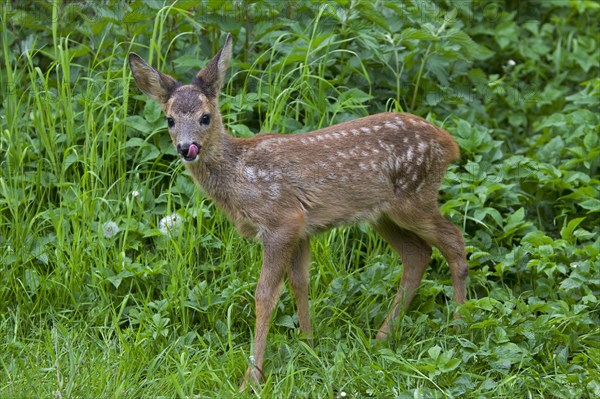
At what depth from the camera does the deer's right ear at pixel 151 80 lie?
17.6 feet

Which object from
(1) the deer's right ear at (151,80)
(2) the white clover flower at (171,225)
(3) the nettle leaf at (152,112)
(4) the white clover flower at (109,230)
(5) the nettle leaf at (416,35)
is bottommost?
(4) the white clover flower at (109,230)

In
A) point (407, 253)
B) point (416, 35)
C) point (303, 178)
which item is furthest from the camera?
point (416, 35)

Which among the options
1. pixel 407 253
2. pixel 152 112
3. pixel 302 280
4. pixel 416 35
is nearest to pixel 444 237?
pixel 407 253

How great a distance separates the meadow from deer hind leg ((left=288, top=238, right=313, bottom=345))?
10cm

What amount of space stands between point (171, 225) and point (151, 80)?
92cm

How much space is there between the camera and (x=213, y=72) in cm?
539

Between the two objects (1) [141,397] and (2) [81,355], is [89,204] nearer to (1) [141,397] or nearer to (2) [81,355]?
(2) [81,355]

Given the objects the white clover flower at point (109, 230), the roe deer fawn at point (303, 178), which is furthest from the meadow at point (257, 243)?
the roe deer fawn at point (303, 178)

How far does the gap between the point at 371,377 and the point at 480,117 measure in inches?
114

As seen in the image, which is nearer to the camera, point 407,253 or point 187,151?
point 187,151

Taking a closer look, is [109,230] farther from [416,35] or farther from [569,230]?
[569,230]

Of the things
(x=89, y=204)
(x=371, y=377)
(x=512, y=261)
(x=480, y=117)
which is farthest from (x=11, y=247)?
(x=480, y=117)

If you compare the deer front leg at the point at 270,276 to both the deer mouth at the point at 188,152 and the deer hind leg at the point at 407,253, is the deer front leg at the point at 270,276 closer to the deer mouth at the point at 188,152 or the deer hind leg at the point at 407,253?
the deer mouth at the point at 188,152

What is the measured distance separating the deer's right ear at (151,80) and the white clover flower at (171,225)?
762 millimetres
